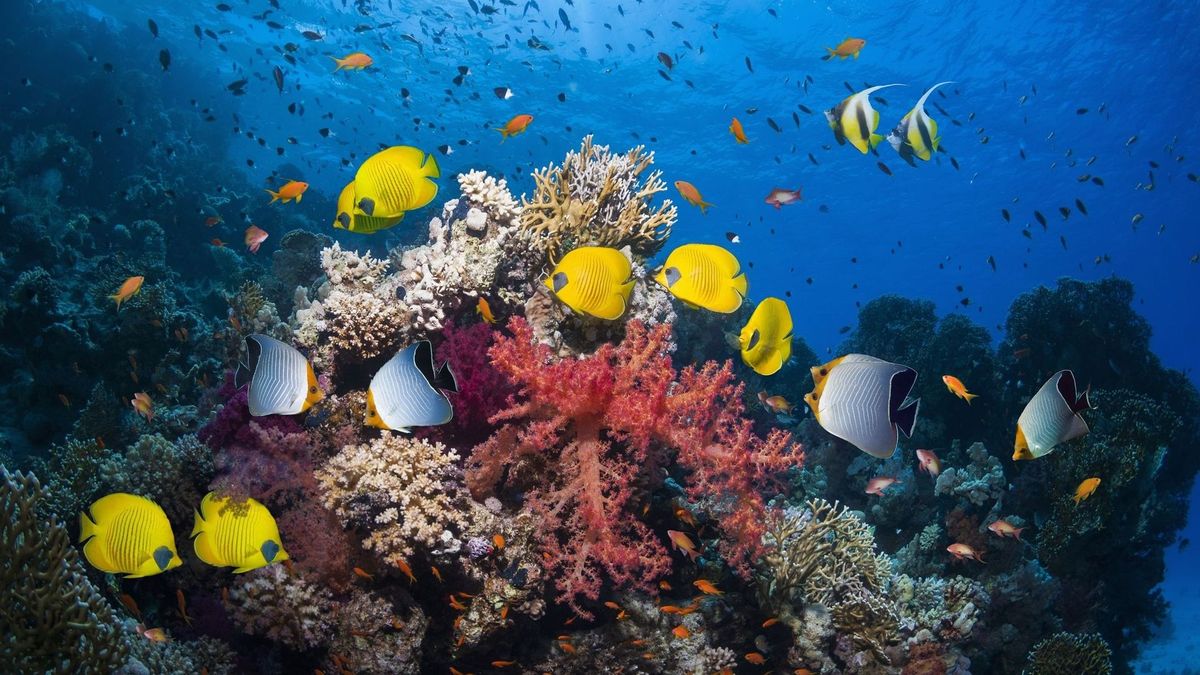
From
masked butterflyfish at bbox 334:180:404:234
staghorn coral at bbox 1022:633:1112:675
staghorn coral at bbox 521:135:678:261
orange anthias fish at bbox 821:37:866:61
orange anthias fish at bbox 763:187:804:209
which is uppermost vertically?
orange anthias fish at bbox 821:37:866:61

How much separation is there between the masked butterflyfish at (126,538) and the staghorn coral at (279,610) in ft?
3.32

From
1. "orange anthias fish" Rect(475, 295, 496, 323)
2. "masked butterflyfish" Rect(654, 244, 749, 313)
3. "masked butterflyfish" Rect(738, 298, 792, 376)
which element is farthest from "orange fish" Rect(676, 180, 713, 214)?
"masked butterflyfish" Rect(738, 298, 792, 376)

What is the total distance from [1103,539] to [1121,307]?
6115 millimetres

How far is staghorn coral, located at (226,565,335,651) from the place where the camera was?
12.3 feet

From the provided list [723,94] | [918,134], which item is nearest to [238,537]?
[918,134]

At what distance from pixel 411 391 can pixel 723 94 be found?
37.6 metres

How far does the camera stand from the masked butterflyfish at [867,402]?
84.0 inches

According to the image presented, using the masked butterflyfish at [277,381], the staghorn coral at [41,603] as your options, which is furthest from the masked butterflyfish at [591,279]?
the staghorn coral at [41,603]

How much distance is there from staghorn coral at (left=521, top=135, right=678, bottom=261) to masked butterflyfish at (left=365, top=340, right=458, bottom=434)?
2.90 meters

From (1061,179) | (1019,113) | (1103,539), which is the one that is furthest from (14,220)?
(1061,179)

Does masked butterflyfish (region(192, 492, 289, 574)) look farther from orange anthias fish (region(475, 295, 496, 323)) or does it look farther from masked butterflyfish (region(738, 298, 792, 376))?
masked butterflyfish (region(738, 298, 792, 376))

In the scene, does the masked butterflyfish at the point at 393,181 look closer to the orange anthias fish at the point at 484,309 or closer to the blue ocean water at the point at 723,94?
the orange anthias fish at the point at 484,309

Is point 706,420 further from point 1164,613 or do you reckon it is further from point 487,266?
point 1164,613

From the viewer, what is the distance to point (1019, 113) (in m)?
33.4
